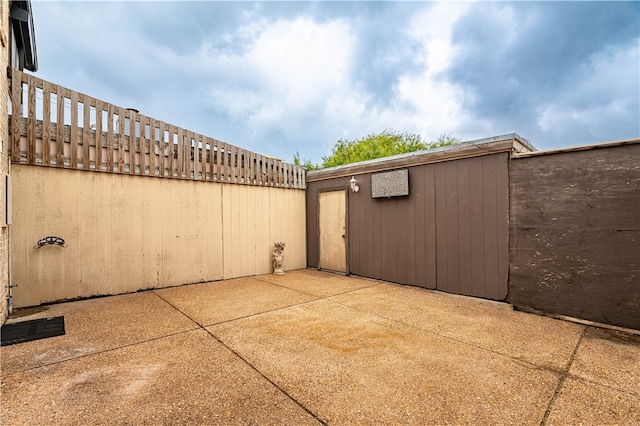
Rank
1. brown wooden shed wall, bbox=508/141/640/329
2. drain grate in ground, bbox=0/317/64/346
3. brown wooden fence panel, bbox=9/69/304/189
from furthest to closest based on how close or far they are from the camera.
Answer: brown wooden fence panel, bbox=9/69/304/189 → brown wooden shed wall, bbox=508/141/640/329 → drain grate in ground, bbox=0/317/64/346

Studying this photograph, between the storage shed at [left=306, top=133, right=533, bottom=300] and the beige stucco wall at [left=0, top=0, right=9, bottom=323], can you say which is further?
the storage shed at [left=306, top=133, right=533, bottom=300]

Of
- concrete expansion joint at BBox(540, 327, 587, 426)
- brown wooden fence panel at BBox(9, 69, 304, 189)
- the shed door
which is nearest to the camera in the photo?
concrete expansion joint at BBox(540, 327, 587, 426)

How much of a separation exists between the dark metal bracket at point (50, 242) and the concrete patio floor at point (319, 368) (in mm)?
770

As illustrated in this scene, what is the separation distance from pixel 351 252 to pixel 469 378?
3658 millimetres

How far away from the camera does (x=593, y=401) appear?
158cm

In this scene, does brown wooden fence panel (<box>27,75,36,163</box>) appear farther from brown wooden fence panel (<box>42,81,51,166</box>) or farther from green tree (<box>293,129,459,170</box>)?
green tree (<box>293,129,459,170</box>)

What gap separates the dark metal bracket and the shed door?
13.5 ft

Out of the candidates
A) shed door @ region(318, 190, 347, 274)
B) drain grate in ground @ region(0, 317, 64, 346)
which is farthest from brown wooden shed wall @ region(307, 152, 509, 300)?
drain grate in ground @ region(0, 317, 64, 346)

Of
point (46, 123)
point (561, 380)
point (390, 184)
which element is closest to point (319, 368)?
point (561, 380)

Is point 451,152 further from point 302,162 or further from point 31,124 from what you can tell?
point 302,162

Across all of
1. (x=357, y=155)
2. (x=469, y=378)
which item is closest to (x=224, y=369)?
(x=469, y=378)

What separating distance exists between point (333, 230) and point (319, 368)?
3.91 meters

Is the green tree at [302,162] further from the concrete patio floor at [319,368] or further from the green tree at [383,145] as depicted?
the concrete patio floor at [319,368]

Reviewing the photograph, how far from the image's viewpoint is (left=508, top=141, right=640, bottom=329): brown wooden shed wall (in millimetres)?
2693
